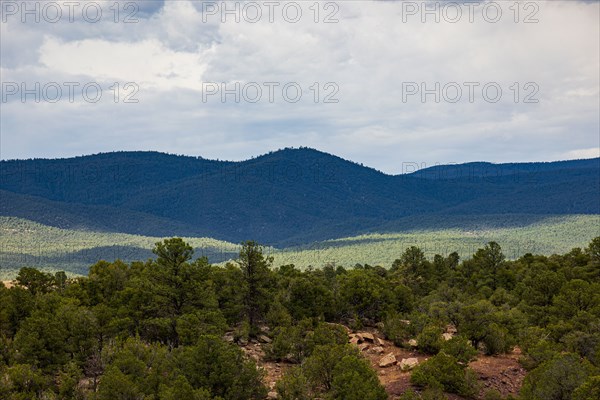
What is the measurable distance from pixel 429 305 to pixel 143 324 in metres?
29.7

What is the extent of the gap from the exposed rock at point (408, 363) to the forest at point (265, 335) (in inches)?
10.1

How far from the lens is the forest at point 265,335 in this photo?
41500 mm

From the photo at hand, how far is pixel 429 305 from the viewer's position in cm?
6719

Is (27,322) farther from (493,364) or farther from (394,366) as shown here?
(493,364)

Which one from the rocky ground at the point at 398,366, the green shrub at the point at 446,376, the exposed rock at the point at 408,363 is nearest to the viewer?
the green shrub at the point at 446,376

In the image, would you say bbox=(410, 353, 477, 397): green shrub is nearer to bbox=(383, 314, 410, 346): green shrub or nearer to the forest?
the forest

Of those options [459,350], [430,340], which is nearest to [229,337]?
[430,340]

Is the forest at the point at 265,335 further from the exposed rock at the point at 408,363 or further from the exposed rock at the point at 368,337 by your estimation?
the exposed rock at the point at 408,363

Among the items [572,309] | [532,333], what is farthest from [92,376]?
[572,309]

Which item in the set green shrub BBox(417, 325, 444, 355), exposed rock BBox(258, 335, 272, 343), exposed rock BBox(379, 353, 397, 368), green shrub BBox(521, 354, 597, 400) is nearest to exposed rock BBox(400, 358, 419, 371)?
exposed rock BBox(379, 353, 397, 368)

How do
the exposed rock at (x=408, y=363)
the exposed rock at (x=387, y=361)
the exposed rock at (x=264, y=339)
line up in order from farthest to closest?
1. the exposed rock at (x=264, y=339)
2. the exposed rock at (x=387, y=361)
3. the exposed rock at (x=408, y=363)

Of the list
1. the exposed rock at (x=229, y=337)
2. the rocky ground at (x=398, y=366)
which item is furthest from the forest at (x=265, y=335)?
the exposed rock at (x=229, y=337)

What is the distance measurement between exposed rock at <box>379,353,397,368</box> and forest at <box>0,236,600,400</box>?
240 mm

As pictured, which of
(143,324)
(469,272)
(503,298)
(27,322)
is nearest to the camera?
(27,322)
